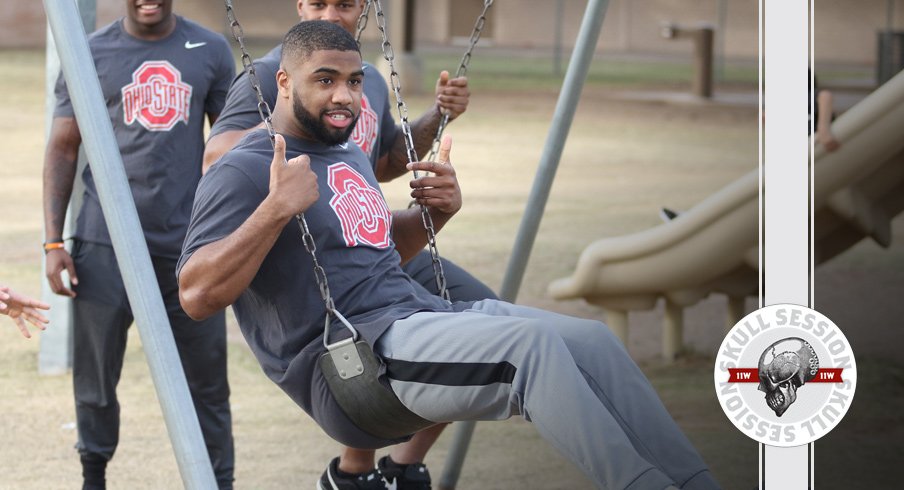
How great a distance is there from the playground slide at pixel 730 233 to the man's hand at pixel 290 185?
12.9ft

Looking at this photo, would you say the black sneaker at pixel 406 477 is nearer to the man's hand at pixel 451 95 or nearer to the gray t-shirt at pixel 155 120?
the gray t-shirt at pixel 155 120

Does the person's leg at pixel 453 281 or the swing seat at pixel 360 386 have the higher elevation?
the swing seat at pixel 360 386

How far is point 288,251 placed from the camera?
10.8ft

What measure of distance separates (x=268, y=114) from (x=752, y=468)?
2.78m

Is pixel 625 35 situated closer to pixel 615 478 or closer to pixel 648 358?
pixel 648 358

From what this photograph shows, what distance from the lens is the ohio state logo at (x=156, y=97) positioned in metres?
4.45

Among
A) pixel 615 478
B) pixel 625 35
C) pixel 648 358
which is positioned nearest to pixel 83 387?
pixel 615 478

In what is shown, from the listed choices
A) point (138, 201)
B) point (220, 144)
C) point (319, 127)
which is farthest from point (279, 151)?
point (138, 201)

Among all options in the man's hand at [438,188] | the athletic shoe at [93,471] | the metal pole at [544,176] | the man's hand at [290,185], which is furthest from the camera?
the metal pole at [544,176]

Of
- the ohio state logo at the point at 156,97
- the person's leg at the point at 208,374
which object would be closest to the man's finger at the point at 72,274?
the person's leg at the point at 208,374

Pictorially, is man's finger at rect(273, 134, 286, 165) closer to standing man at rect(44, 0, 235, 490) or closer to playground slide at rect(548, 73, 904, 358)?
standing man at rect(44, 0, 235, 490)

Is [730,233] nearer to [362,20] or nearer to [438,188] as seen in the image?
[362,20]

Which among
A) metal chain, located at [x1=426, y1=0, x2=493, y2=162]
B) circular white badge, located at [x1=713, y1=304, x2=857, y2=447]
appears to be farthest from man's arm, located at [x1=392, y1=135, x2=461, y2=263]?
circular white badge, located at [x1=713, y1=304, x2=857, y2=447]

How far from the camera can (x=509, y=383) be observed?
2973mm
